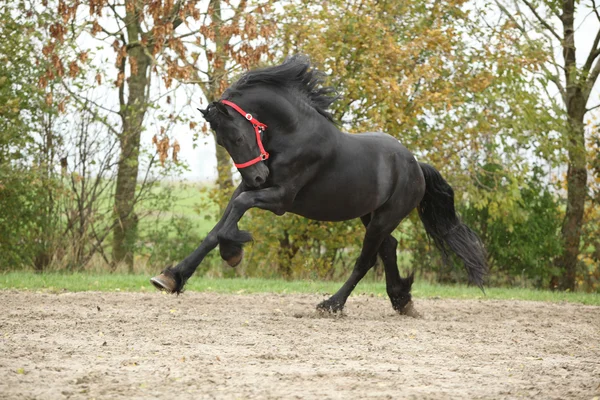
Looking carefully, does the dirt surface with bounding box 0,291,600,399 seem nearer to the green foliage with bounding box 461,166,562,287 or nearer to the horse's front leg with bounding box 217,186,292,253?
the horse's front leg with bounding box 217,186,292,253

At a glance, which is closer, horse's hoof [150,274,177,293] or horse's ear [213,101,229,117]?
horse's hoof [150,274,177,293]

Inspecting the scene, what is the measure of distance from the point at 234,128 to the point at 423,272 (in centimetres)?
898

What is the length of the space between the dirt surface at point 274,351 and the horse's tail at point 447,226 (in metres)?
0.55

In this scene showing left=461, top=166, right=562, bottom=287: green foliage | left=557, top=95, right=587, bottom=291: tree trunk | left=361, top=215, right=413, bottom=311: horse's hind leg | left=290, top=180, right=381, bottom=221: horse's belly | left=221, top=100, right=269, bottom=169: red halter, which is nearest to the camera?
left=221, top=100, right=269, bottom=169: red halter

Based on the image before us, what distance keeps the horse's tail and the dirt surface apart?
0.55 meters

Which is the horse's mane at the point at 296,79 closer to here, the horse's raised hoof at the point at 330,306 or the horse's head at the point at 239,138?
the horse's head at the point at 239,138

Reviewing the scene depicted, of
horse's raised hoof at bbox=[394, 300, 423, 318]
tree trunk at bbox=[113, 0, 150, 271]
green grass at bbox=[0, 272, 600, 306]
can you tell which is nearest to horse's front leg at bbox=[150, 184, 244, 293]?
horse's raised hoof at bbox=[394, 300, 423, 318]

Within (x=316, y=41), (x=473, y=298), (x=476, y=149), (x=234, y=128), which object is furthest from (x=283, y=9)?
(x=234, y=128)

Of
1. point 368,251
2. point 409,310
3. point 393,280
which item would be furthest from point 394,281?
point 368,251

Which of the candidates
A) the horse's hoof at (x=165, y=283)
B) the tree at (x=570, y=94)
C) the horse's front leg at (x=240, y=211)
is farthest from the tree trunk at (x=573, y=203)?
the horse's hoof at (x=165, y=283)

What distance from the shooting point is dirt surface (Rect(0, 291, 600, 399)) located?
4.13 m

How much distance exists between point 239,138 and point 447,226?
125 inches

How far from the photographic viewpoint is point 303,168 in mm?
6582

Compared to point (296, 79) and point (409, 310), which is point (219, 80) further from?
point (409, 310)
